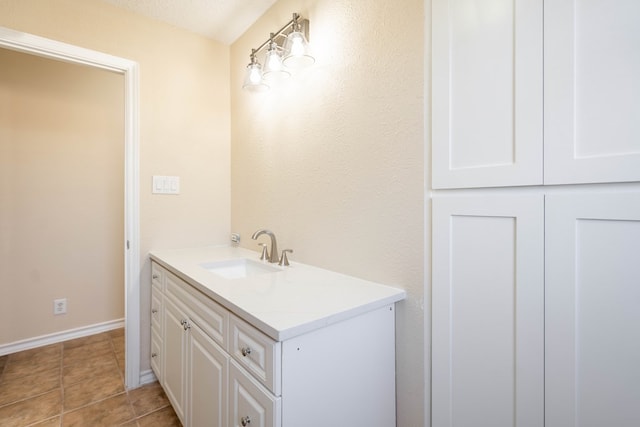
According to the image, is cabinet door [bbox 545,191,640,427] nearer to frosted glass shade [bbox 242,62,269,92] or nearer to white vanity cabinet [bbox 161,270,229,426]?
white vanity cabinet [bbox 161,270,229,426]

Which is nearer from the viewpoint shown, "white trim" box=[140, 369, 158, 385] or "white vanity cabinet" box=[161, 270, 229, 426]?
"white vanity cabinet" box=[161, 270, 229, 426]

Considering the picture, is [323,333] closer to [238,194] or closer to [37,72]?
[238,194]

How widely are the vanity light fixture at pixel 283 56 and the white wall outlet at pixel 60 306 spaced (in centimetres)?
233

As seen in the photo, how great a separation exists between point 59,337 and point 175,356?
1.71 meters

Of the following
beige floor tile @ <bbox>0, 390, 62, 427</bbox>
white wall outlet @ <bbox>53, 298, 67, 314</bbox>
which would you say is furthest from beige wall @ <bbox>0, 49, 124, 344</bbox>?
beige floor tile @ <bbox>0, 390, 62, 427</bbox>

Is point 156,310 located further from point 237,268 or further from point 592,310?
point 592,310

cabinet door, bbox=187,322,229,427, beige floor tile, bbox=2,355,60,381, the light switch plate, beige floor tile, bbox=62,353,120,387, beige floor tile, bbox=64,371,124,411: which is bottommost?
beige floor tile, bbox=64,371,124,411

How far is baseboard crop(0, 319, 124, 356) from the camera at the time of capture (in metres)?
2.26

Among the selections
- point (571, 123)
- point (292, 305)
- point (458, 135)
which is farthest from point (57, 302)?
point (571, 123)

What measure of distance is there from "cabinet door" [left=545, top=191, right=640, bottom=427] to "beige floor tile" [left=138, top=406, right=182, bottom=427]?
1660 millimetres

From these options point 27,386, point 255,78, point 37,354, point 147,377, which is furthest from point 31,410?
point 255,78

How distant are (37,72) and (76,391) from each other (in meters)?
2.31

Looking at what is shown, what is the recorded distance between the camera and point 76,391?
71.4 inches

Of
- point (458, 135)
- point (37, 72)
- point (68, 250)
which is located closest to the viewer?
point (458, 135)
